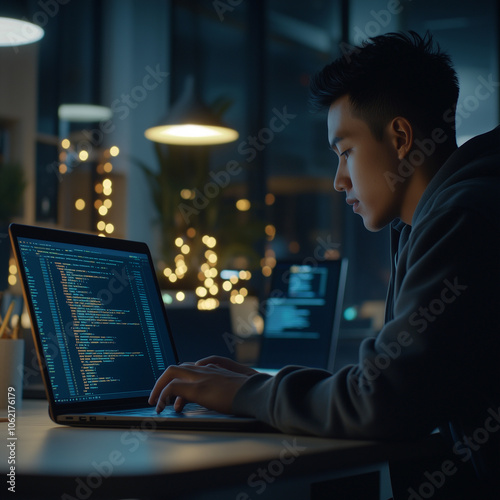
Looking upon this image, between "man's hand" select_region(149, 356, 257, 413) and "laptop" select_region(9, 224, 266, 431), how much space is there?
0.8 inches

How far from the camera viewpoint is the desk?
0.66 m

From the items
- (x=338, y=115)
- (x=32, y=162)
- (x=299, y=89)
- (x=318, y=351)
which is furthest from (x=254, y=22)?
(x=338, y=115)

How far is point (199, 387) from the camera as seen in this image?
3.31ft

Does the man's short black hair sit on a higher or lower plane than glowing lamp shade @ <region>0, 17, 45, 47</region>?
lower

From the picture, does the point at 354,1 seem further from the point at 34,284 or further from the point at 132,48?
the point at 34,284

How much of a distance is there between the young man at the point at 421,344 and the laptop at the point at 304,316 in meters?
1.05

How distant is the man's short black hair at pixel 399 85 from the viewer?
45.9 inches

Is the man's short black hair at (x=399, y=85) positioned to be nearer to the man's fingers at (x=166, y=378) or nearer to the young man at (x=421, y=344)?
the young man at (x=421, y=344)

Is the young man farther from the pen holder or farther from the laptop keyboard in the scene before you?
the pen holder

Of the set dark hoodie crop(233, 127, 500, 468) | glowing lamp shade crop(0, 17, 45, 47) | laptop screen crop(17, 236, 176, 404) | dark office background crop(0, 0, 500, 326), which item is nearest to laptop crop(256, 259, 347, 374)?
laptop screen crop(17, 236, 176, 404)

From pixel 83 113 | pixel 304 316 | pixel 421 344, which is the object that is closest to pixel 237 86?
pixel 83 113

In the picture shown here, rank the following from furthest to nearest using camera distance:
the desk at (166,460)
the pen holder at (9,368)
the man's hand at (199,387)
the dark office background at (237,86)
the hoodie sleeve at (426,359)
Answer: the dark office background at (237,86) → the pen holder at (9,368) → the man's hand at (199,387) → the hoodie sleeve at (426,359) → the desk at (166,460)

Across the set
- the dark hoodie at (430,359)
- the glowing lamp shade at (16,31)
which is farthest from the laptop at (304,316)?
the glowing lamp shade at (16,31)

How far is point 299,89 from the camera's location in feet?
20.4
